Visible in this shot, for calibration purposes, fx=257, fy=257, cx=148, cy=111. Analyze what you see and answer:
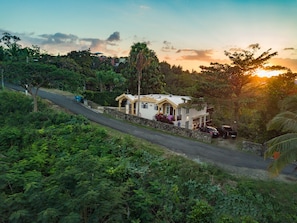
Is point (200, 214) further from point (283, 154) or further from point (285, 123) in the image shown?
point (285, 123)

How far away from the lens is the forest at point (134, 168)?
384 inches

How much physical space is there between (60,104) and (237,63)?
79.9ft

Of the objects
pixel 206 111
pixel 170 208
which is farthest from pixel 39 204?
pixel 206 111

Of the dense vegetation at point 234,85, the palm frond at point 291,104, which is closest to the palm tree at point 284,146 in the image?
the palm frond at point 291,104

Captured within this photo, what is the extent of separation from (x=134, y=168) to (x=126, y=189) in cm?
333

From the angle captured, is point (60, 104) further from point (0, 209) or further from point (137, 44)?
point (0, 209)

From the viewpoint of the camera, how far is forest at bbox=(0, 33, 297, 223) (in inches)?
384

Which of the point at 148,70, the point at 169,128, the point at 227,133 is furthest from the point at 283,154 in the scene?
the point at 148,70

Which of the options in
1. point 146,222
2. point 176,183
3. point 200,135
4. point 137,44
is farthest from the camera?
point 137,44

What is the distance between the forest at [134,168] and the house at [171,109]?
2.53 m

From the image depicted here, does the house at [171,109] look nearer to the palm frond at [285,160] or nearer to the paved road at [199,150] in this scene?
the paved road at [199,150]

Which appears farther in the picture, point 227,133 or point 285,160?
point 227,133

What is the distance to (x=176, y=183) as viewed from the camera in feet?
46.3

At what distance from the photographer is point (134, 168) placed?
50.5 ft
